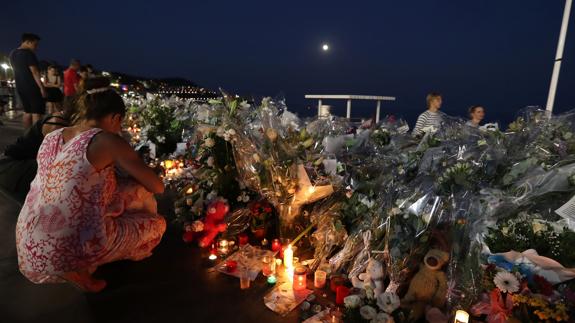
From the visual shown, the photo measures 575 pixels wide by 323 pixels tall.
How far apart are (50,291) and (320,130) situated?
2.21 m

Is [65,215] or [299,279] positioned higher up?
[65,215]

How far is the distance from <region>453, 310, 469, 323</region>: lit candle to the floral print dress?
1896 mm

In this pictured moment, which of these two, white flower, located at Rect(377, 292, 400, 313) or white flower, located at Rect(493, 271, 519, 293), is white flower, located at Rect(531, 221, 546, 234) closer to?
white flower, located at Rect(493, 271, 519, 293)

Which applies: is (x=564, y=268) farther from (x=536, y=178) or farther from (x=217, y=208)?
(x=217, y=208)

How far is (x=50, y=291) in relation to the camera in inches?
81.6

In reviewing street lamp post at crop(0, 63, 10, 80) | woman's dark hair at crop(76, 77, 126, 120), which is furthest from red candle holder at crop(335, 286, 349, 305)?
street lamp post at crop(0, 63, 10, 80)

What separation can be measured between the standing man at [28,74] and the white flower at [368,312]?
5.56 m

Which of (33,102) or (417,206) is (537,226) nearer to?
(417,206)

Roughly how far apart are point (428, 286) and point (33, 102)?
237 inches

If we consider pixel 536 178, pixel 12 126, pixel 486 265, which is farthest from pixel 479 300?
pixel 12 126

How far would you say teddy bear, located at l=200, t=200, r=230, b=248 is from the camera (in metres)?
2.64

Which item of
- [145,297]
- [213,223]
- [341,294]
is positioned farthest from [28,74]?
[341,294]

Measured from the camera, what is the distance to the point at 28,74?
16.2 feet

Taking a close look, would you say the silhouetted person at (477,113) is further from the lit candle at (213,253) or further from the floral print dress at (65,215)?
the floral print dress at (65,215)
